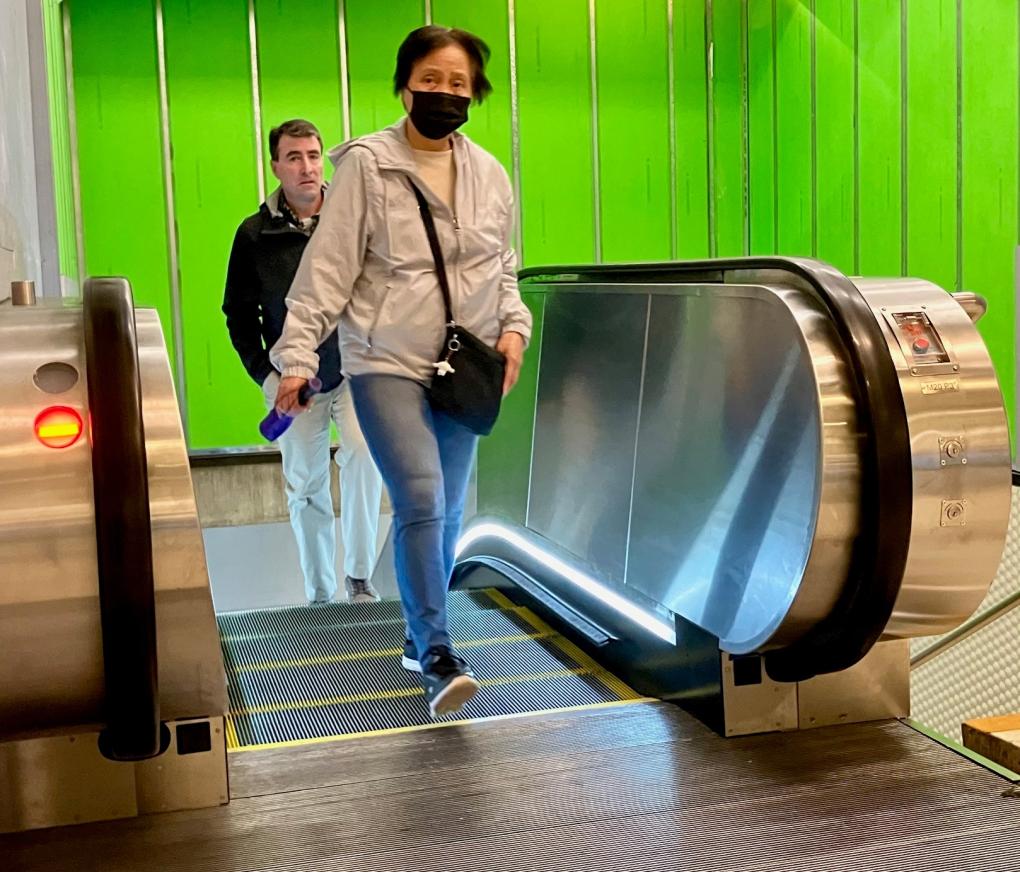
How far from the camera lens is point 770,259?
9.87ft

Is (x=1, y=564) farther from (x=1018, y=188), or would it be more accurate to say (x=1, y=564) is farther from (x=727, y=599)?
(x=1018, y=188)

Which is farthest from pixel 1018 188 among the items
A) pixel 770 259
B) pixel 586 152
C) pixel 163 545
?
pixel 163 545

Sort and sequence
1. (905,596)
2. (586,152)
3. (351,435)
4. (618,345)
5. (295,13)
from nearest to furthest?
1. (905,596)
2. (618,345)
3. (351,435)
4. (295,13)
5. (586,152)

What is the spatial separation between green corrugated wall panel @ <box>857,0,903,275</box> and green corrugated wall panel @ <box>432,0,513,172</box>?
7.76 ft

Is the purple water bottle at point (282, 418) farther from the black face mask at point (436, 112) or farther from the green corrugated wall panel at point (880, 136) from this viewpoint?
the green corrugated wall panel at point (880, 136)

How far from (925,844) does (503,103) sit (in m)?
6.87

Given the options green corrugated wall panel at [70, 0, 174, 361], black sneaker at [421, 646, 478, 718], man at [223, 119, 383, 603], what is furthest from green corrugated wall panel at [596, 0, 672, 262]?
black sneaker at [421, 646, 478, 718]

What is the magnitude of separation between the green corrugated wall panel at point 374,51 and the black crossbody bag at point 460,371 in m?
5.24

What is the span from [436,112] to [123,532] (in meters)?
1.56

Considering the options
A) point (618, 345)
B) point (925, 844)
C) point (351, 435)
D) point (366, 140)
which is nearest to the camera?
point (925, 844)

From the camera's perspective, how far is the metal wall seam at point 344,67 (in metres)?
8.12

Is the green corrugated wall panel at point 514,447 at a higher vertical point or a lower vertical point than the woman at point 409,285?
lower

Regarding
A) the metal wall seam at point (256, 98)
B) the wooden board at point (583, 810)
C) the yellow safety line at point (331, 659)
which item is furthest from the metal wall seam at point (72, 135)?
the wooden board at point (583, 810)

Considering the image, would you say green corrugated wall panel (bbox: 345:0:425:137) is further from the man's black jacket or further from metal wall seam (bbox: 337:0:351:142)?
the man's black jacket
